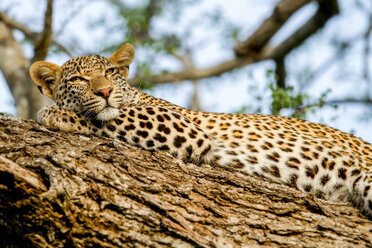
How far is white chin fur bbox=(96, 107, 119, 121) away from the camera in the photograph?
566 cm

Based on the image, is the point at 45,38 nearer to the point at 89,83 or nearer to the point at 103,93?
the point at 89,83

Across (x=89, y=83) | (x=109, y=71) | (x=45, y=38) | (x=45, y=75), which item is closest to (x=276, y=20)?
(x=45, y=38)

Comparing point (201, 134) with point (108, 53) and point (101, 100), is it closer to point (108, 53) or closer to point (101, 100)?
point (101, 100)

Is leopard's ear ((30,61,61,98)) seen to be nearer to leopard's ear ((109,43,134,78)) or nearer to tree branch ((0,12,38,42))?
leopard's ear ((109,43,134,78))

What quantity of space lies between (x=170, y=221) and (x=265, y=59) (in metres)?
10.1

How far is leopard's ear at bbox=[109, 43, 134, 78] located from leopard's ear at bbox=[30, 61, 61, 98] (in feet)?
2.98

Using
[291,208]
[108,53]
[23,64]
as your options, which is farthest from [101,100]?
[23,64]

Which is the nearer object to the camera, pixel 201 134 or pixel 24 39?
pixel 201 134

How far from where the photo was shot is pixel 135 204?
4.34 meters

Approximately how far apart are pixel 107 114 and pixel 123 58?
1.69 m

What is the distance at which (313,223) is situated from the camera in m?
4.81

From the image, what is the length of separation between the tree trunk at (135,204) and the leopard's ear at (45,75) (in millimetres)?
1863

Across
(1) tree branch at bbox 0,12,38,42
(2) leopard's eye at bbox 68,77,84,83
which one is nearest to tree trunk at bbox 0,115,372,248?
(2) leopard's eye at bbox 68,77,84,83

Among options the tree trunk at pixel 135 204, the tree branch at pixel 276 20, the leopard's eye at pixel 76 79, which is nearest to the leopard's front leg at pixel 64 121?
the tree trunk at pixel 135 204
